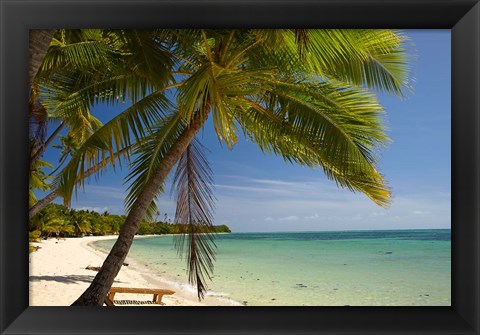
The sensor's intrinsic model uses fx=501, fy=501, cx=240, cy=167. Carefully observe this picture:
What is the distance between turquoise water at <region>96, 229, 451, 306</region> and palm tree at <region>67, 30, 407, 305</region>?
27.5 feet

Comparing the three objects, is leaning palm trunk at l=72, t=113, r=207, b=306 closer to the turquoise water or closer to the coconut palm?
the coconut palm

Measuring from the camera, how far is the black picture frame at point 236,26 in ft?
5.04

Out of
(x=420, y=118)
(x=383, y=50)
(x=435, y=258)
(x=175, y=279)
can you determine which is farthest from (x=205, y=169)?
(x=420, y=118)

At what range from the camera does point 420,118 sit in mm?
20078

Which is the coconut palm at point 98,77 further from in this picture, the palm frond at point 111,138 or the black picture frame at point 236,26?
the black picture frame at point 236,26

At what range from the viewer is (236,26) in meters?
1.57

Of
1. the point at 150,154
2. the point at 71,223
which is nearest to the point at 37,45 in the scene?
the point at 150,154

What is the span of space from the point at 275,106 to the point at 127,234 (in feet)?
4.09

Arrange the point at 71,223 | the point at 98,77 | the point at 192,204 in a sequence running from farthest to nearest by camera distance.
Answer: the point at 71,223
the point at 192,204
the point at 98,77

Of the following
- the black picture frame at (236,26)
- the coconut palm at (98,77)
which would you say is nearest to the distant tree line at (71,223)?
the coconut palm at (98,77)

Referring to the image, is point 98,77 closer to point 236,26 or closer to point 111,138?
point 111,138
